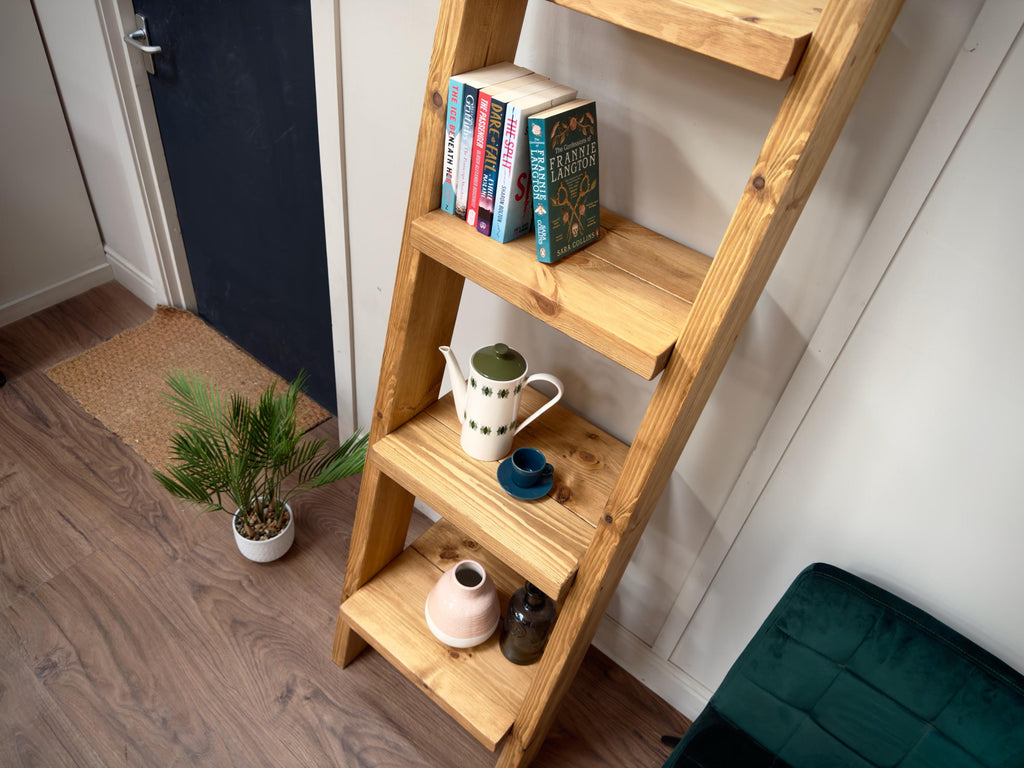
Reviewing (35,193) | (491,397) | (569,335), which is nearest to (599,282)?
(569,335)

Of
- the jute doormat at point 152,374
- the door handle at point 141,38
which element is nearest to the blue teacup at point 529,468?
the jute doormat at point 152,374

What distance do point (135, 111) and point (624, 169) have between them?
1707 mm

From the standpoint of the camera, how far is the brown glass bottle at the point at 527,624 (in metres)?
1.44

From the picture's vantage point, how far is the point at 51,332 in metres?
2.51

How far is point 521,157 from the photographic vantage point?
97 centimetres

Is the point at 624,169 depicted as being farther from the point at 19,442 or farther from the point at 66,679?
the point at 19,442

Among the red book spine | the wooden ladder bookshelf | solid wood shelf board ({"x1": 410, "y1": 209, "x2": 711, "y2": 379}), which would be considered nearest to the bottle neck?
the wooden ladder bookshelf

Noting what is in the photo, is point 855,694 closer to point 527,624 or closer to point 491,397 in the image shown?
point 527,624

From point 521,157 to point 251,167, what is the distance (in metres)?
1.29

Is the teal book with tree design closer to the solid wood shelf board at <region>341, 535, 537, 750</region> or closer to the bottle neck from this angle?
the bottle neck

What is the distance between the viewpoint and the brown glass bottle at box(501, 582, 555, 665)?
1436 mm

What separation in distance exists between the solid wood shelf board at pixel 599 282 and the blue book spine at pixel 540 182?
35mm

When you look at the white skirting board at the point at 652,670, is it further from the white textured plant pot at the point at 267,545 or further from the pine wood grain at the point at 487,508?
the white textured plant pot at the point at 267,545

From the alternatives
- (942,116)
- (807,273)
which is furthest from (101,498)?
(942,116)
